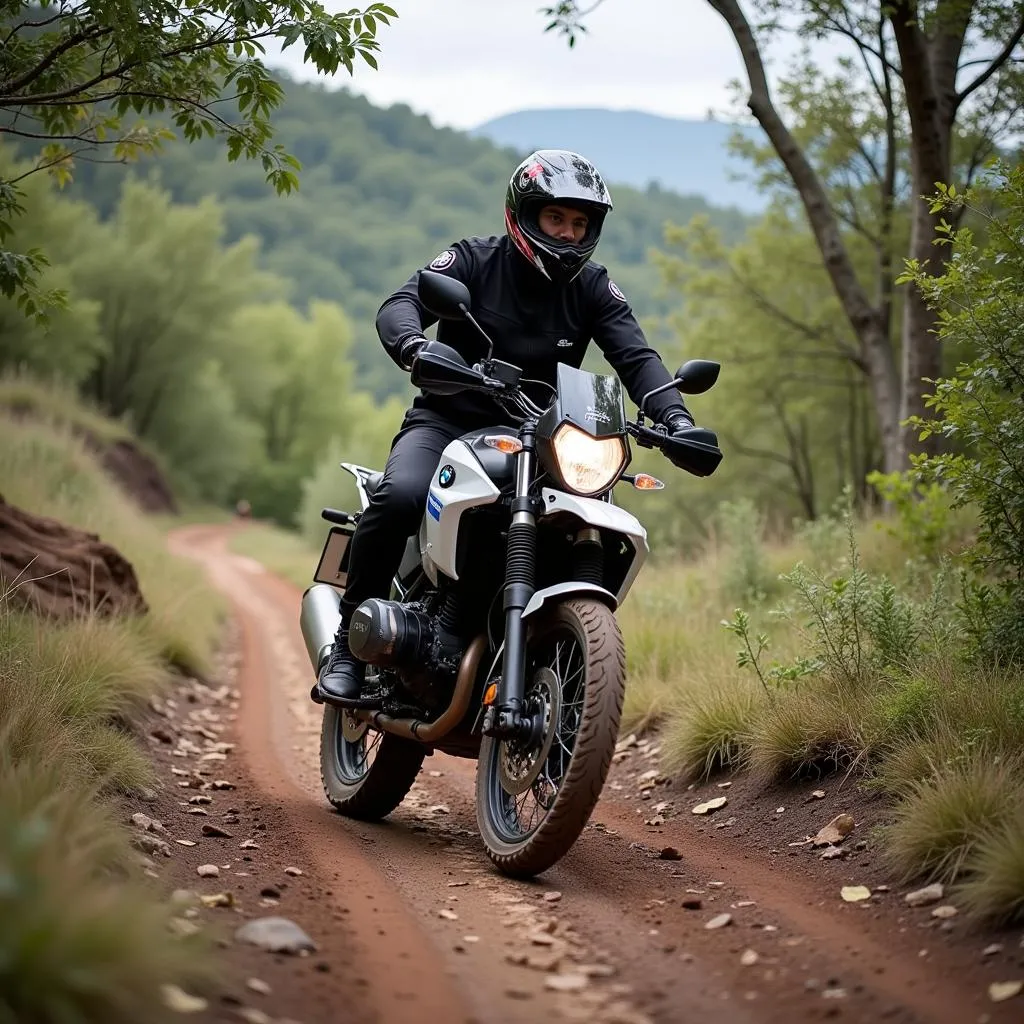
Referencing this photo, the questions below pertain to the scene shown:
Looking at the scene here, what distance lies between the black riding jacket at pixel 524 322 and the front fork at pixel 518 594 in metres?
0.77

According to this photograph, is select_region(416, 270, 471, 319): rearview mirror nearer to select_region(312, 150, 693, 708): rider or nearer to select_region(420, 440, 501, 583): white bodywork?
select_region(312, 150, 693, 708): rider

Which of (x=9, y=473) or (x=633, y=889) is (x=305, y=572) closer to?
(x=9, y=473)

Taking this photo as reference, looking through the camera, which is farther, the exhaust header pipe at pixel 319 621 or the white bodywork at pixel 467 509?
the exhaust header pipe at pixel 319 621

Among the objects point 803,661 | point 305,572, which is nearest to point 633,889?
point 803,661

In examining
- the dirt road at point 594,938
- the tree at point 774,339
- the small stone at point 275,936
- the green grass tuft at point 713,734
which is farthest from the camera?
the tree at point 774,339

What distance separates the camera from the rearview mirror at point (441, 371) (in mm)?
4598

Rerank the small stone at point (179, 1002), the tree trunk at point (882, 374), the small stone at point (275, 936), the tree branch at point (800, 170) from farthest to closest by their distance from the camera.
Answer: the tree trunk at point (882, 374), the tree branch at point (800, 170), the small stone at point (275, 936), the small stone at point (179, 1002)

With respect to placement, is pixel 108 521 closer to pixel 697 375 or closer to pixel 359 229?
pixel 697 375

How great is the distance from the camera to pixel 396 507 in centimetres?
518

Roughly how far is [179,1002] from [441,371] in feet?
8.65

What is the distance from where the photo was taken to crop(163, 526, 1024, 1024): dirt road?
9.93ft

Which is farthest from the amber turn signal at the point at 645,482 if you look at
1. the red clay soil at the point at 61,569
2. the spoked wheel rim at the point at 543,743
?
the red clay soil at the point at 61,569

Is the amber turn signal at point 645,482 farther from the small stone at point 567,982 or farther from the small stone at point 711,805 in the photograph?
the small stone at point 567,982

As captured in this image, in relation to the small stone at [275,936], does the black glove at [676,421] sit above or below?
above
